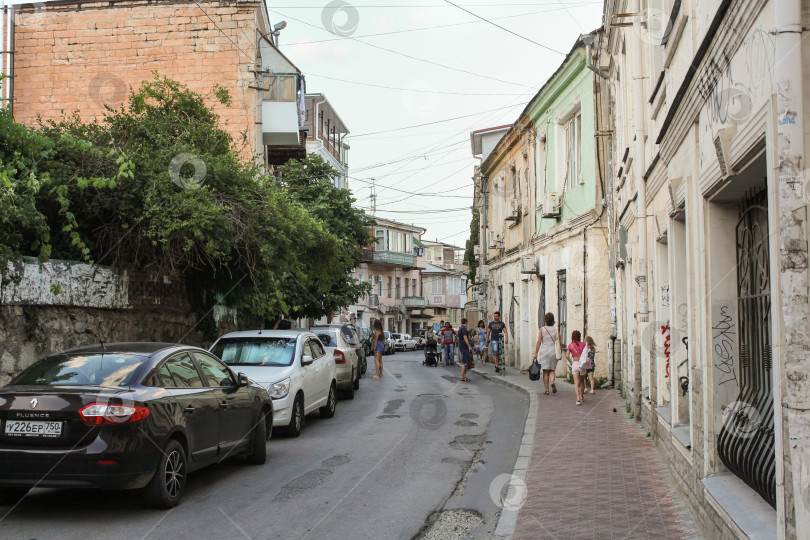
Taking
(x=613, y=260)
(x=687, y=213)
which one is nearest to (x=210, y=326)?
(x=613, y=260)

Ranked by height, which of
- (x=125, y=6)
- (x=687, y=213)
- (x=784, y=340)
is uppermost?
(x=125, y=6)

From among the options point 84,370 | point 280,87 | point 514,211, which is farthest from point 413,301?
point 84,370

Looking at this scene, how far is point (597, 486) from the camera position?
302 inches

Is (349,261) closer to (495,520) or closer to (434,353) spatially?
(434,353)

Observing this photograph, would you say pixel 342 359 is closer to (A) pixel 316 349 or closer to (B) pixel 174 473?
(A) pixel 316 349

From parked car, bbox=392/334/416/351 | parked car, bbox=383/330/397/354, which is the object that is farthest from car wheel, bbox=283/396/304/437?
parked car, bbox=392/334/416/351

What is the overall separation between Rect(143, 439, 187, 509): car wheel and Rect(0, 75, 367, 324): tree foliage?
371cm

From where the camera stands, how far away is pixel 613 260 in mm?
16531

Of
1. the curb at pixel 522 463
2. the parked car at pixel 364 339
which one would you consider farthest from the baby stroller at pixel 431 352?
the curb at pixel 522 463

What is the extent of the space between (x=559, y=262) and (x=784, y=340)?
17070 mm

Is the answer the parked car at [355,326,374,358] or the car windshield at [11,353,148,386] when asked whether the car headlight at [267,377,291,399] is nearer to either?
the car windshield at [11,353,148,386]

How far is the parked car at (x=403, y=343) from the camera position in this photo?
56875 millimetres

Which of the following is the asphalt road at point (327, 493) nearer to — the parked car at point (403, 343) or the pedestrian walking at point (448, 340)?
the pedestrian walking at point (448, 340)

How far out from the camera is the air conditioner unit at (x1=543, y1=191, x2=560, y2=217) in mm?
20984
